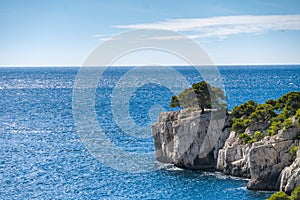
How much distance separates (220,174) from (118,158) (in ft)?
73.1

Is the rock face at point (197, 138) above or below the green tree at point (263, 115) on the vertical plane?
below

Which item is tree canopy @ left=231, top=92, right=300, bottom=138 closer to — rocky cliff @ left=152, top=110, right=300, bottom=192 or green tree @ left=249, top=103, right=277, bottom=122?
green tree @ left=249, top=103, right=277, bottom=122

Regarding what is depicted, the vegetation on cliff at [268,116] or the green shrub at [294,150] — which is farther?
the vegetation on cliff at [268,116]

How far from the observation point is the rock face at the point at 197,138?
240 ft

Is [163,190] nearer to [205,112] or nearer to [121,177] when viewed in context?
[121,177]

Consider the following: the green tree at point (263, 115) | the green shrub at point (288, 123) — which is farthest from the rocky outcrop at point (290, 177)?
the green tree at point (263, 115)

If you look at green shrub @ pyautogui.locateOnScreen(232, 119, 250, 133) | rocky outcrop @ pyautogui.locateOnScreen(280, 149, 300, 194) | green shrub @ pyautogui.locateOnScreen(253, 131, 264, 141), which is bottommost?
rocky outcrop @ pyautogui.locateOnScreen(280, 149, 300, 194)

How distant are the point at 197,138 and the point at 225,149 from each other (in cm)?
617

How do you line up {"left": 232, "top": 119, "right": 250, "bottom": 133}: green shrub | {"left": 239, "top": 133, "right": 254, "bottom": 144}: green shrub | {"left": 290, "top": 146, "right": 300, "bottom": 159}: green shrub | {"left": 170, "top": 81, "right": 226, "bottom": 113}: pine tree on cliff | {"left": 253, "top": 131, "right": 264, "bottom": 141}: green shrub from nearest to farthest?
{"left": 290, "top": 146, "right": 300, "bottom": 159}: green shrub → {"left": 253, "top": 131, "right": 264, "bottom": 141}: green shrub → {"left": 239, "top": 133, "right": 254, "bottom": 144}: green shrub → {"left": 232, "top": 119, "right": 250, "bottom": 133}: green shrub → {"left": 170, "top": 81, "right": 226, "bottom": 113}: pine tree on cliff

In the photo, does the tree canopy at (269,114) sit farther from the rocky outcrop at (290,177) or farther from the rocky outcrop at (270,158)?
the rocky outcrop at (290,177)

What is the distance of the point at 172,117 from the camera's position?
77.7 metres

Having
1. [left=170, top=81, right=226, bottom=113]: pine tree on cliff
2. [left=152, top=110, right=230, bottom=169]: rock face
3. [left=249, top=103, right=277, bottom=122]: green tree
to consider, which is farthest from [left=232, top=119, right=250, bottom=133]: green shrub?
[left=170, top=81, right=226, bottom=113]: pine tree on cliff

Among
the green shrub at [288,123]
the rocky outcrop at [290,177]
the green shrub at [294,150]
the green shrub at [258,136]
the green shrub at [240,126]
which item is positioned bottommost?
the rocky outcrop at [290,177]

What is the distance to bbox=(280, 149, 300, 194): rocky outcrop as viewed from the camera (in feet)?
177
